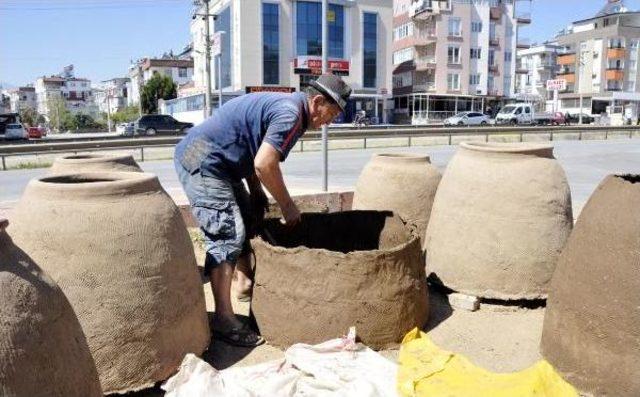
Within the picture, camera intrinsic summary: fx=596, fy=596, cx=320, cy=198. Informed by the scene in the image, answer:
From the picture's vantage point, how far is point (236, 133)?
3.75 m

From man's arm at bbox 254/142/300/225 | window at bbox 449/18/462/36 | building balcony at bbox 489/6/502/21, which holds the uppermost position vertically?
building balcony at bbox 489/6/502/21

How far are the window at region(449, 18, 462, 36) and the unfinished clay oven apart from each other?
58060 millimetres

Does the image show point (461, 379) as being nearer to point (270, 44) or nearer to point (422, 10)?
point (270, 44)

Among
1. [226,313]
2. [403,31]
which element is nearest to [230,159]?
[226,313]

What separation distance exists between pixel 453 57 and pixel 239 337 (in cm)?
5830

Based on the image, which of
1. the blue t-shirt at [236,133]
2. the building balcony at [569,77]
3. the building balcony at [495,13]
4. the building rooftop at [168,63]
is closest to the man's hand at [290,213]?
the blue t-shirt at [236,133]

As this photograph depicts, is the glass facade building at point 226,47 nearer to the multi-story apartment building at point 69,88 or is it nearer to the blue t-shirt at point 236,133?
the blue t-shirt at point 236,133

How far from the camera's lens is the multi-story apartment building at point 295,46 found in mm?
50781

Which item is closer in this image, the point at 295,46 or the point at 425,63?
the point at 295,46

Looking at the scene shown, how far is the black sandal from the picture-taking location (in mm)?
3826

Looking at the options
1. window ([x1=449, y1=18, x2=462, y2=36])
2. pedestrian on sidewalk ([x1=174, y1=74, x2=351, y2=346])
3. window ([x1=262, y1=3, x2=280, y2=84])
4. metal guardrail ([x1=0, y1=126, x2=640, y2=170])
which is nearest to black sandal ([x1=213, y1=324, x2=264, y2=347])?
pedestrian on sidewalk ([x1=174, y1=74, x2=351, y2=346])

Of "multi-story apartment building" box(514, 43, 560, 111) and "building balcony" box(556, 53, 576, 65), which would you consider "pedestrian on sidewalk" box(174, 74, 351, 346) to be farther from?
"multi-story apartment building" box(514, 43, 560, 111)

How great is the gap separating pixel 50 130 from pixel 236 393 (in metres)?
68.0

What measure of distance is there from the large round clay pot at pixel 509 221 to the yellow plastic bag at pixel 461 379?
1250 millimetres
